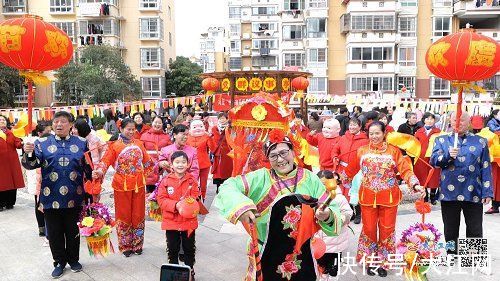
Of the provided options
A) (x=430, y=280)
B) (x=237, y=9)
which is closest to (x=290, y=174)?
(x=430, y=280)

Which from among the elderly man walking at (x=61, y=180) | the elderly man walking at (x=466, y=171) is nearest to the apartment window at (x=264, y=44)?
the elderly man walking at (x=466, y=171)

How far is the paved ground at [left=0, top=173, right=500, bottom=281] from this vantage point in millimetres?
4602

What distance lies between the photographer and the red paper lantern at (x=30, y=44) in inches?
172

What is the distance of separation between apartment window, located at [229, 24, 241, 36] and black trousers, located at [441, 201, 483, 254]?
4554 centimetres

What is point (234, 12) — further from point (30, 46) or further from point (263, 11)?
point (30, 46)

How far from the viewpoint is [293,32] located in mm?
33781

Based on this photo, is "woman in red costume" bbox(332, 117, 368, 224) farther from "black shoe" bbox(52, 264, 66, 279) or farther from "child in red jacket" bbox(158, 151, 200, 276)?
"black shoe" bbox(52, 264, 66, 279)

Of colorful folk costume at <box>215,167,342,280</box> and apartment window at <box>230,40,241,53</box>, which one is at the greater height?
apartment window at <box>230,40,241,53</box>

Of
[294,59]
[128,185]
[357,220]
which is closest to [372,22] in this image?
[294,59]

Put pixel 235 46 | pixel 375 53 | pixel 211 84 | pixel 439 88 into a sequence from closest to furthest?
pixel 211 84 → pixel 375 53 → pixel 439 88 → pixel 235 46

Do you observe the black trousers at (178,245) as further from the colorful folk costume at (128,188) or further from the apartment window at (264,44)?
the apartment window at (264,44)

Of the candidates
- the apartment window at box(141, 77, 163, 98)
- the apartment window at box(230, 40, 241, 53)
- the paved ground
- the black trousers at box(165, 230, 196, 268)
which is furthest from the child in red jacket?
the apartment window at box(230, 40, 241, 53)

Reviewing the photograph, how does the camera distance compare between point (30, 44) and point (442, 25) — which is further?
point (442, 25)

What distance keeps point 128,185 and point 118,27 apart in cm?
3050
